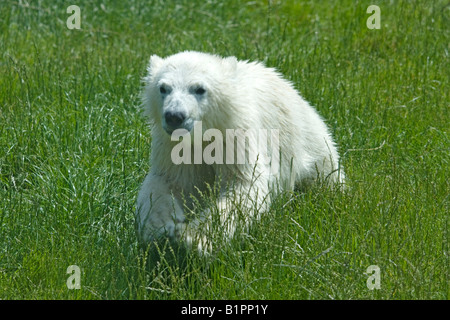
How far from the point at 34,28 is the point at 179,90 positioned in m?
4.21

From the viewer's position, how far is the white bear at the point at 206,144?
13.8ft

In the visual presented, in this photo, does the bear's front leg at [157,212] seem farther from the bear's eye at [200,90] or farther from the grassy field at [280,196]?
the bear's eye at [200,90]

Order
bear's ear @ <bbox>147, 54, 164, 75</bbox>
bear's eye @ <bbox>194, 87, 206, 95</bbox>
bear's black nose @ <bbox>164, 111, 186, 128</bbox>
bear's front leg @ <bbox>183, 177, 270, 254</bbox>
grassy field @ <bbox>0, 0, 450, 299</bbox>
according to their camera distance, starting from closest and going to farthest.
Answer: grassy field @ <bbox>0, 0, 450, 299</bbox> → bear's front leg @ <bbox>183, 177, 270, 254</bbox> → bear's black nose @ <bbox>164, 111, 186, 128</bbox> → bear's eye @ <bbox>194, 87, 206, 95</bbox> → bear's ear @ <bbox>147, 54, 164, 75</bbox>

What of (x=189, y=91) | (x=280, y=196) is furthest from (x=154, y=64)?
(x=280, y=196)

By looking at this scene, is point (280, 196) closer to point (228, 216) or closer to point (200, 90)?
point (228, 216)

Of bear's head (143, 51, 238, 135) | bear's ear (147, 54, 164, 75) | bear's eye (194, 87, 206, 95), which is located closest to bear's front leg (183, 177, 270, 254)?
bear's head (143, 51, 238, 135)

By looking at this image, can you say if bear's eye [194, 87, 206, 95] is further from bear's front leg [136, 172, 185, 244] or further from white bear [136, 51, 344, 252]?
bear's front leg [136, 172, 185, 244]

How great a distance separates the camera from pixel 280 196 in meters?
4.48

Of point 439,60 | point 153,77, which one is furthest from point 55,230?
point 439,60

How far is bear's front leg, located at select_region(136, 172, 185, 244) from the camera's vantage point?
4176 millimetres

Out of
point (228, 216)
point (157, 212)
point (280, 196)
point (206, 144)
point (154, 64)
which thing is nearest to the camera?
point (228, 216)

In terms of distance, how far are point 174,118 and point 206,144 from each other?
18.5 inches

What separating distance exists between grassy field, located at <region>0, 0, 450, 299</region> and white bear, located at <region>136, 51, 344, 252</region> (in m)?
0.17

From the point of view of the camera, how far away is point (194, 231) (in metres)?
4.10
